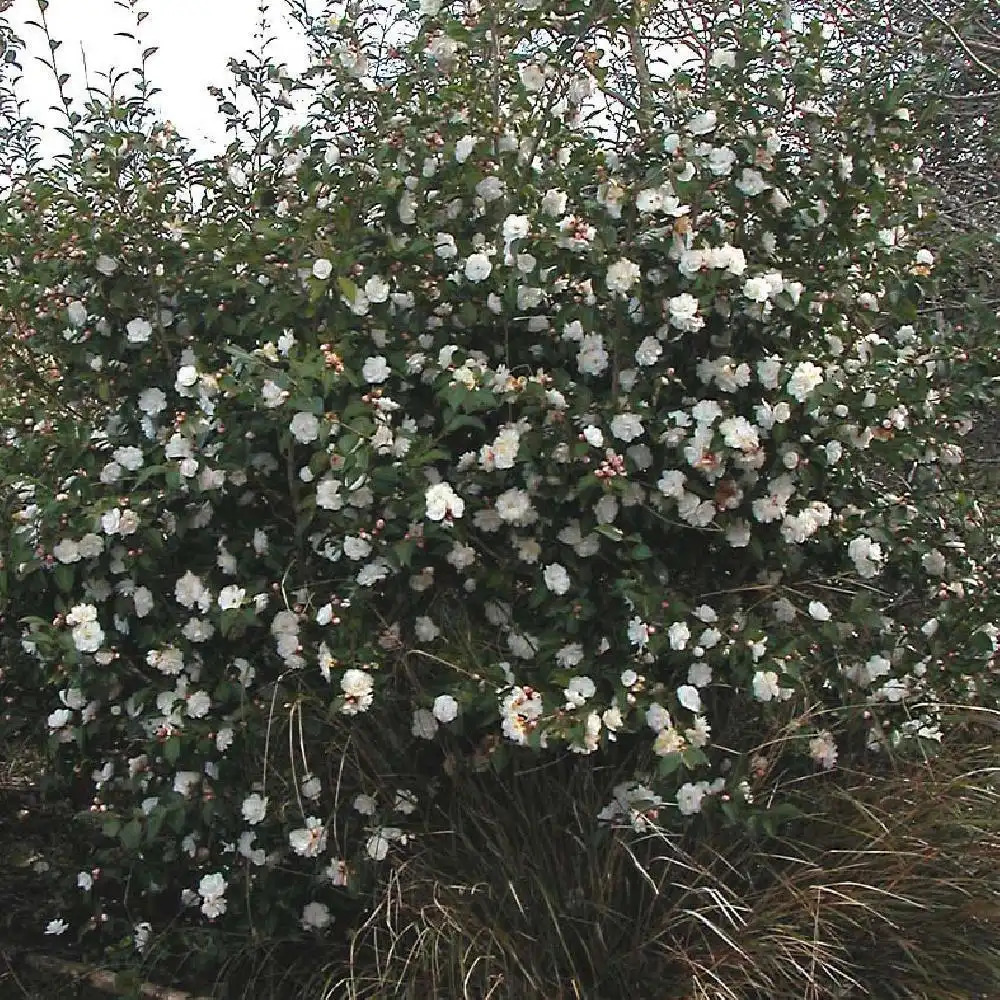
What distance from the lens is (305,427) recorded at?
234cm

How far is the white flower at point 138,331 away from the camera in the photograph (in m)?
2.65

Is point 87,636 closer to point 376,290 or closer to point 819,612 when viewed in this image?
point 376,290

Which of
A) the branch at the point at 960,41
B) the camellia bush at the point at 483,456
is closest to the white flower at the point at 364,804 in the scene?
the camellia bush at the point at 483,456

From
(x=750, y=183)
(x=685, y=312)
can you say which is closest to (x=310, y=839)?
(x=685, y=312)

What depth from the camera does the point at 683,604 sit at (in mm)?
2402

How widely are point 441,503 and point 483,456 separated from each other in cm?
17

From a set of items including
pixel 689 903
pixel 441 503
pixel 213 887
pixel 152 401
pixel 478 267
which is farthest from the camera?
pixel 152 401

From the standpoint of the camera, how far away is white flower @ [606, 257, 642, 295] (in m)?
2.37

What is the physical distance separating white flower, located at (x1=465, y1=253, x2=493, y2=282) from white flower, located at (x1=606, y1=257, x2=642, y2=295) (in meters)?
0.24

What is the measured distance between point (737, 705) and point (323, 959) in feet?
3.34

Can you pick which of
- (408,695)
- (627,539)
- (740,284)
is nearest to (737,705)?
(627,539)

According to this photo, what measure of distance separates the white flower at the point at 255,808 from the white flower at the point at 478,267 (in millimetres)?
1128

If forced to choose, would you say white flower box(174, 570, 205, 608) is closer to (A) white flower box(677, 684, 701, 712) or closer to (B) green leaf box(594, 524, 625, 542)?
(B) green leaf box(594, 524, 625, 542)

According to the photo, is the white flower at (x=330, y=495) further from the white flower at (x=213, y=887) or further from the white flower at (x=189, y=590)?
the white flower at (x=213, y=887)
